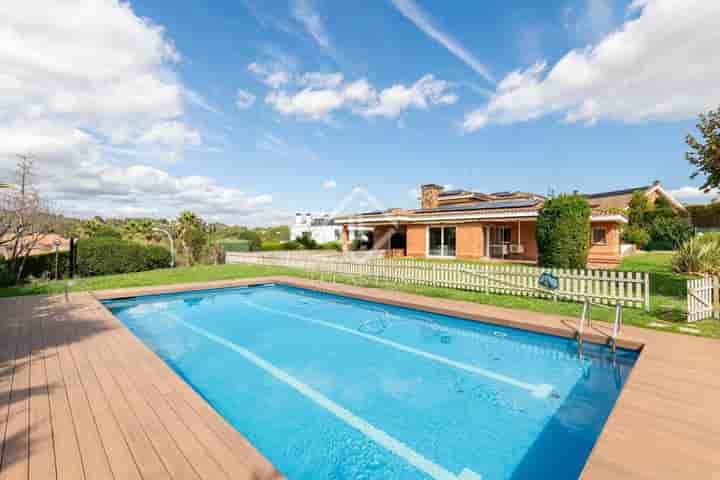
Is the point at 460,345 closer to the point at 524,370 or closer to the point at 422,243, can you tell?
the point at 524,370

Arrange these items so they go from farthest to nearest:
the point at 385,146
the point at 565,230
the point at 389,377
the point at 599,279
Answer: the point at 385,146, the point at 565,230, the point at 599,279, the point at 389,377

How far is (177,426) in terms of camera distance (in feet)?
10.0

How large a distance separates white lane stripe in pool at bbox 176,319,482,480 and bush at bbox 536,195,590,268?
36.8ft

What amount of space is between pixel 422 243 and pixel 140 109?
18575 millimetres

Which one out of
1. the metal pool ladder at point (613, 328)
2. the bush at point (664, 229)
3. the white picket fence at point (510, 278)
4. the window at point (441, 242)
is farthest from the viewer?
the bush at point (664, 229)

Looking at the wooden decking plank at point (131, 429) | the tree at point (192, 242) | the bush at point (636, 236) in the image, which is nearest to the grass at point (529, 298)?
the tree at point (192, 242)

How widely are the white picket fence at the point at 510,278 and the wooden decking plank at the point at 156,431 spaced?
274 inches

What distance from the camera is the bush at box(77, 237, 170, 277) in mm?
16156

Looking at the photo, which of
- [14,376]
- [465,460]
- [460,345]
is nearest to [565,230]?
[460,345]

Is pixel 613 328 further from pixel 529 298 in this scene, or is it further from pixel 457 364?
pixel 529 298

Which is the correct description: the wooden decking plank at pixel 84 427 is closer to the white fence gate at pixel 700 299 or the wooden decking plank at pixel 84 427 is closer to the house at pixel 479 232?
the white fence gate at pixel 700 299

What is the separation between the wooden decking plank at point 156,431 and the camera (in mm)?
2416

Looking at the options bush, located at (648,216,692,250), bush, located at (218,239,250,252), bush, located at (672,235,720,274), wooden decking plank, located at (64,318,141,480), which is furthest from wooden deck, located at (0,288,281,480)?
bush, located at (648,216,692,250)

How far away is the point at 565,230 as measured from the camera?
12227mm
